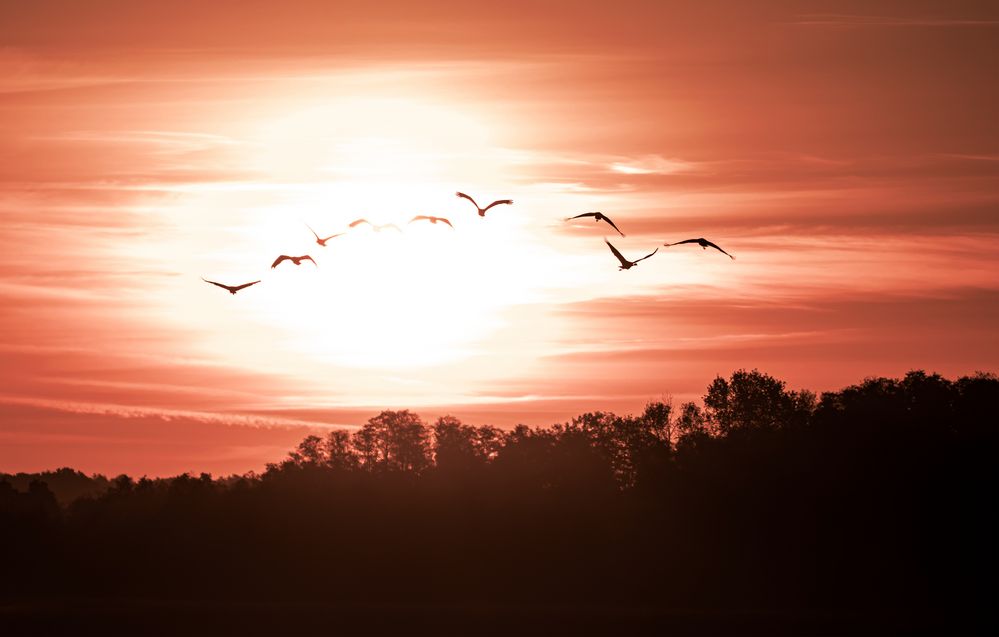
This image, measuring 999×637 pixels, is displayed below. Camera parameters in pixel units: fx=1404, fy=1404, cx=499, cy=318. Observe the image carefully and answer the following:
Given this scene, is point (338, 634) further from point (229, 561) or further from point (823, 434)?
point (823, 434)

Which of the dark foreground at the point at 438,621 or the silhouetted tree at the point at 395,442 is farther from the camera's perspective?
the silhouetted tree at the point at 395,442

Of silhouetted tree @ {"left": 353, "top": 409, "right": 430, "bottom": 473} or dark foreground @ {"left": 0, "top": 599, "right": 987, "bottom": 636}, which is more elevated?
silhouetted tree @ {"left": 353, "top": 409, "right": 430, "bottom": 473}

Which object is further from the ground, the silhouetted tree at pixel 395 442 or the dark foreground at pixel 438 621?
the silhouetted tree at pixel 395 442

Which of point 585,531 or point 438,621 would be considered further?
point 585,531

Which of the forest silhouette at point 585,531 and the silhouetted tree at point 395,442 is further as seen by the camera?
the silhouetted tree at point 395,442

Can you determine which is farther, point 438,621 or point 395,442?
point 395,442

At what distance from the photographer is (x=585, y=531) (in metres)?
122

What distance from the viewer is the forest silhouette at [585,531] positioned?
350 ft

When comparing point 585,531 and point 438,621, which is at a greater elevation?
point 585,531

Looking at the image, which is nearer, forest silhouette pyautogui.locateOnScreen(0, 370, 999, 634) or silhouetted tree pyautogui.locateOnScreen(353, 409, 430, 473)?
forest silhouette pyautogui.locateOnScreen(0, 370, 999, 634)

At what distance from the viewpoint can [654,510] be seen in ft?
388

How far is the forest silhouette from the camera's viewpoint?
106688mm

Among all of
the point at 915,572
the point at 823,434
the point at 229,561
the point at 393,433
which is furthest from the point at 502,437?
the point at 915,572

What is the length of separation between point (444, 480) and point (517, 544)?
12.9m
